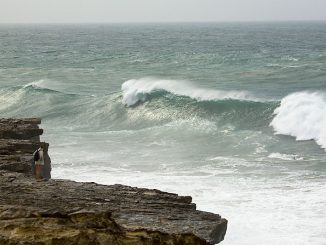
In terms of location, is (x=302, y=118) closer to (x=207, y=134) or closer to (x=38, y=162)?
(x=207, y=134)

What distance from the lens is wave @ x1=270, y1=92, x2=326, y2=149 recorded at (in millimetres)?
24906

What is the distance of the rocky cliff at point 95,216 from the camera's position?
606cm

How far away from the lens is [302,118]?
26906 millimetres

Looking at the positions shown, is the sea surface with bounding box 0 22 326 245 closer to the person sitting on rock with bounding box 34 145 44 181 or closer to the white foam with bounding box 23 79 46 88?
the white foam with bounding box 23 79 46 88

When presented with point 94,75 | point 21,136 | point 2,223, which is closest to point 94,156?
point 21,136

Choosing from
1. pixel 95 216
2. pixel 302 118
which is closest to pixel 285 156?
pixel 302 118

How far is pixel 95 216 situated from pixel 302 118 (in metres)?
21.9

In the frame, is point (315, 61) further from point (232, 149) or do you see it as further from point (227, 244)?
point (227, 244)

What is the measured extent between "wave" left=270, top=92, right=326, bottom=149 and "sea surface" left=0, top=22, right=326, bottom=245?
0.19ft

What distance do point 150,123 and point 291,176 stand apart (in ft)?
42.9

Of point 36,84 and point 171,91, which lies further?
point 36,84

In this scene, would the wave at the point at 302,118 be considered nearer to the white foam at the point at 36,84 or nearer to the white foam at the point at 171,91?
the white foam at the point at 171,91

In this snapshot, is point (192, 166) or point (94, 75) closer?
point (192, 166)

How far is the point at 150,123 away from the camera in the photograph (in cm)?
2998
